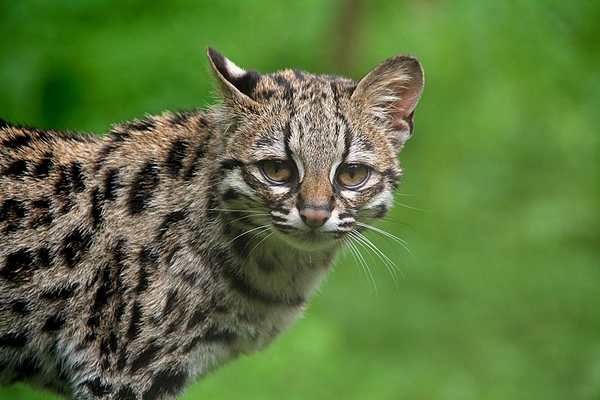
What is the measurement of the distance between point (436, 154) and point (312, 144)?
938cm

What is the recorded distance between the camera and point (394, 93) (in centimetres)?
729

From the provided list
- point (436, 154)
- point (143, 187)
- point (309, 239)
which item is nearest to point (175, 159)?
point (143, 187)

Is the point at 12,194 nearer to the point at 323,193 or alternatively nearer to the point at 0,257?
the point at 0,257

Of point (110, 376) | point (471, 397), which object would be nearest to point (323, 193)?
point (110, 376)

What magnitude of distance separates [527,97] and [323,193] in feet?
22.6

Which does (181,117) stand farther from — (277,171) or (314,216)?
A: (314,216)

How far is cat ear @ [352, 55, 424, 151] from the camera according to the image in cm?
717

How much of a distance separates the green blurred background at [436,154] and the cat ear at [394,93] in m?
3.09

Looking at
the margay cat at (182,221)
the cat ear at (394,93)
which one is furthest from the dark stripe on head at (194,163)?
the cat ear at (394,93)

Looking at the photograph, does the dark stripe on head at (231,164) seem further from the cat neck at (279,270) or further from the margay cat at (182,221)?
the cat neck at (279,270)

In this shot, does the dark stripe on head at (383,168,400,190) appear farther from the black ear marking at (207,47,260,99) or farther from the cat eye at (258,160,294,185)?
the black ear marking at (207,47,260,99)

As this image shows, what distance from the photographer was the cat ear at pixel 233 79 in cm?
699

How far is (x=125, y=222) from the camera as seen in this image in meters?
7.09

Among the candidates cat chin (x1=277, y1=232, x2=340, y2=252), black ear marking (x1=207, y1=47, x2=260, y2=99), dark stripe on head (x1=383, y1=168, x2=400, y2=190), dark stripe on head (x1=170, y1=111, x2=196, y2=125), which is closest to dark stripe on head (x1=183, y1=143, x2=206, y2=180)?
dark stripe on head (x1=170, y1=111, x2=196, y2=125)
